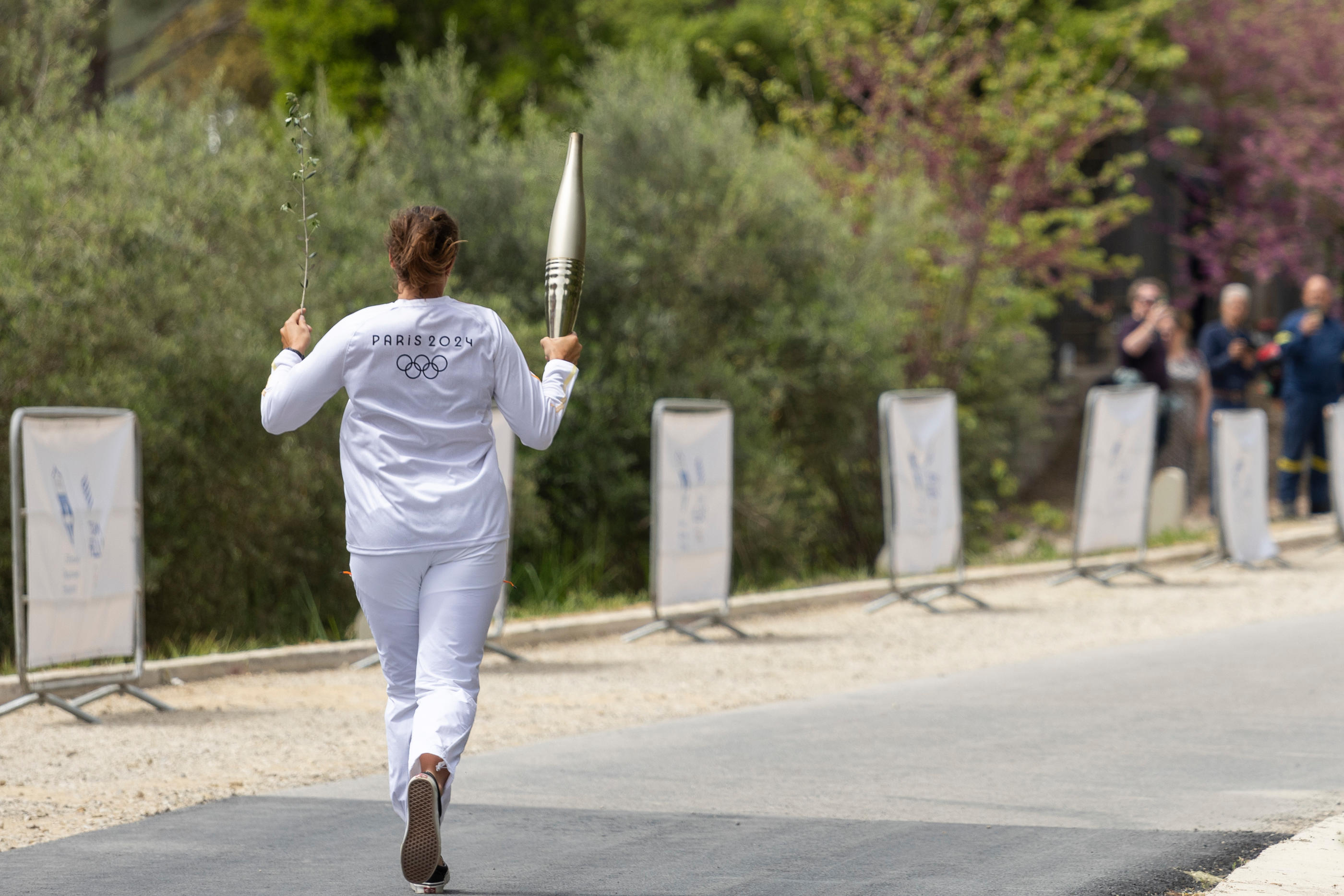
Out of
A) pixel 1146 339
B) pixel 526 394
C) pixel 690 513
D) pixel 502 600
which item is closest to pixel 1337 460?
pixel 1146 339

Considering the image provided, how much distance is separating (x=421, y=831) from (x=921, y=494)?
797 cm

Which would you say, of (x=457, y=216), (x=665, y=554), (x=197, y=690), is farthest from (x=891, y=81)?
(x=197, y=690)

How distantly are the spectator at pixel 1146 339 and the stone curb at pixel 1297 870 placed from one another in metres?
11.1

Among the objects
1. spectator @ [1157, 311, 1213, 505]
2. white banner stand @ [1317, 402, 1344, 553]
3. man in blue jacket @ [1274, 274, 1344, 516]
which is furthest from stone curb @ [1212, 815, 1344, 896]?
man in blue jacket @ [1274, 274, 1344, 516]

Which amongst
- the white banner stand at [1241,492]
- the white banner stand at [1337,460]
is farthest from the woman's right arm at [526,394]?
the white banner stand at [1337,460]

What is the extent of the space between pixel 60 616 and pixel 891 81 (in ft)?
47.6

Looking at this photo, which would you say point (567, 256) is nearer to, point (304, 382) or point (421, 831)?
point (304, 382)

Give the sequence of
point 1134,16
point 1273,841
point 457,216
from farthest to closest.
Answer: point 1134,16
point 457,216
point 1273,841

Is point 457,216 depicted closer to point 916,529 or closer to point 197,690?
point 916,529

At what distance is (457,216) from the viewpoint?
14781mm

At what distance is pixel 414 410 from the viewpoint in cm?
468

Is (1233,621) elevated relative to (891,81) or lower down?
lower down

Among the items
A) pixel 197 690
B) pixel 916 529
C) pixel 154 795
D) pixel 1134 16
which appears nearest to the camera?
pixel 154 795

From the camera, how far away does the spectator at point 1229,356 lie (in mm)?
16172
